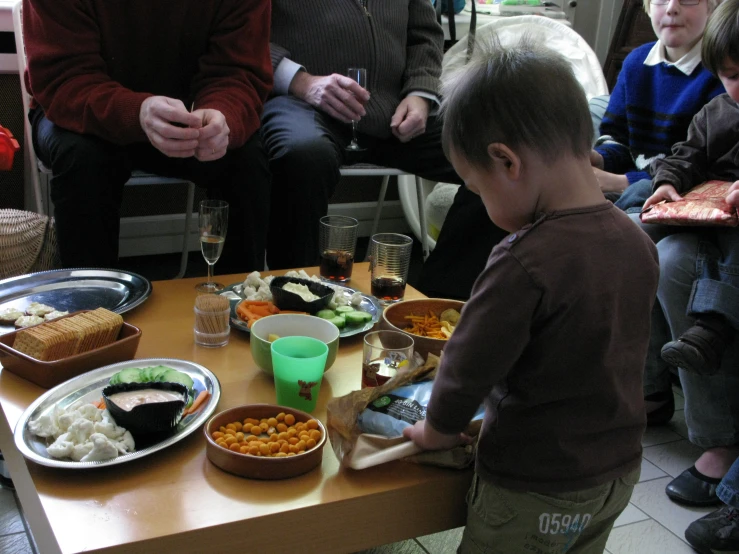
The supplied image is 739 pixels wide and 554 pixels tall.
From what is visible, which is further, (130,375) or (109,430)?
(130,375)

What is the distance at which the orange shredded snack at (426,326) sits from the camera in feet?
4.45

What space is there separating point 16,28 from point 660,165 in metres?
1.97

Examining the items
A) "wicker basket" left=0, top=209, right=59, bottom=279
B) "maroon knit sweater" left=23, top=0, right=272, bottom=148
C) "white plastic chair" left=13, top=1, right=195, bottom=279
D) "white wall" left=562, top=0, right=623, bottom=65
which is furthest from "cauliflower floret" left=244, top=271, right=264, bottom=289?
"white wall" left=562, top=0, right=623, bottom=65

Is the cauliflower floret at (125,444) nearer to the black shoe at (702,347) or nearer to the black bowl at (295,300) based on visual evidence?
the black bowl at (295,300)

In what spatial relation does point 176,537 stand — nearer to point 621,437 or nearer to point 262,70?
point 621,437

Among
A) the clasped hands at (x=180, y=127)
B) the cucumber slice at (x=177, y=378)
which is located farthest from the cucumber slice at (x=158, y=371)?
the clasped hands at (x=180, y=127)

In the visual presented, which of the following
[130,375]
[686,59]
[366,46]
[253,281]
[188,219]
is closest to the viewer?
[130,375]

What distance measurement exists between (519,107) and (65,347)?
806 millimetres

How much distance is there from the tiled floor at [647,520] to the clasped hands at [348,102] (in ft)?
3.84

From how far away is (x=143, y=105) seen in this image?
6.13 ft

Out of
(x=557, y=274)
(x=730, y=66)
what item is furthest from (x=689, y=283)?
(x=557, y=274)

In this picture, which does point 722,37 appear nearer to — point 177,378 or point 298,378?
point 298,378

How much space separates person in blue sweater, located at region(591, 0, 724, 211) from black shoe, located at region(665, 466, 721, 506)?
2.41 feet

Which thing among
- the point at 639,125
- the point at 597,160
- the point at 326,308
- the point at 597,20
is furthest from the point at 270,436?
the point at 597,20
